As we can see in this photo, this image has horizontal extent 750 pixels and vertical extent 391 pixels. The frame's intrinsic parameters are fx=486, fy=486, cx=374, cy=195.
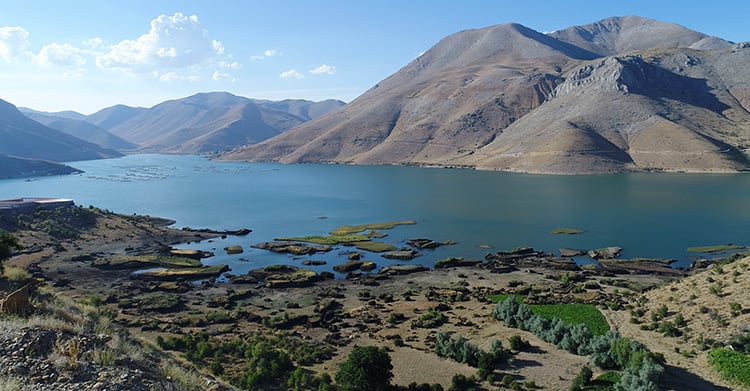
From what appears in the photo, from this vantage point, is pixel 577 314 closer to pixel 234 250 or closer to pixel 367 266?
pixel 367 266

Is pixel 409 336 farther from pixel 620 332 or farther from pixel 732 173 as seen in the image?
pixel 732 173

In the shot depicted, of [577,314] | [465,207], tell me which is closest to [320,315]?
[577,314]

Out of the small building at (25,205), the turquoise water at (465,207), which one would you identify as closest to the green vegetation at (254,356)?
the turquoise water at (465,207)

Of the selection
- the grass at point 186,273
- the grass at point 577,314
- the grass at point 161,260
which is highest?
the grass at point 577,314

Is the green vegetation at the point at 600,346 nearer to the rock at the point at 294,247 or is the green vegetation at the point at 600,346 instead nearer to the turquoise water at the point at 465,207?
the turquoise water at the point at 465,207

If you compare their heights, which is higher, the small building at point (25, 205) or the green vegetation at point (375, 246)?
the small building at point (25, 205)

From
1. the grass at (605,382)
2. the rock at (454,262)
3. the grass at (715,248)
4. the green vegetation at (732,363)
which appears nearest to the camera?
the green vegetation at (732,363)

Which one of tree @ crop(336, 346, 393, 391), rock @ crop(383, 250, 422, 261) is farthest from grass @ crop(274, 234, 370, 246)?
tree @ crop(336, 346, 393, 391)
